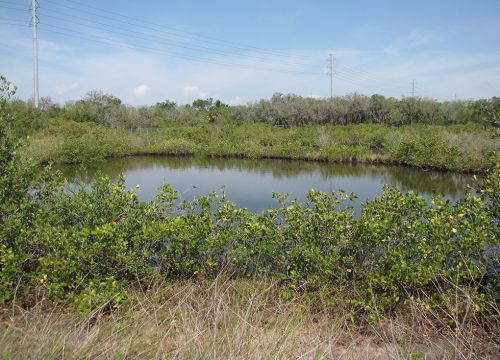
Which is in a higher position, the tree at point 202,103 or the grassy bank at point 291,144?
the tree at point 202,103

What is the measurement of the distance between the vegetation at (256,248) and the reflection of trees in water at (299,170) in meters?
11.5

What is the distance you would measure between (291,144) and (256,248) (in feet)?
93.8

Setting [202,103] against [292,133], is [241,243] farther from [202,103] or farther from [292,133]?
[202,103]

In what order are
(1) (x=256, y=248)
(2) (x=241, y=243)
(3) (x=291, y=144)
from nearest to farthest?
1. (1) (x=256, y=248)
2. (2) (x=241, y=243)
3. (3) (x=291, y=144)

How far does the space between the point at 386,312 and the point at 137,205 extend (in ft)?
12.9

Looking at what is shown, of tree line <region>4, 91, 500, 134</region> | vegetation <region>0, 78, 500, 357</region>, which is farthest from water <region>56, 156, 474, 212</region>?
tree line <region>4, 91, 500, 134</region>

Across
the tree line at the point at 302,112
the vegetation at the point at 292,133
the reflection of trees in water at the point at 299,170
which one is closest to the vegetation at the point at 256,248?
the vegetation at the point at 292,133

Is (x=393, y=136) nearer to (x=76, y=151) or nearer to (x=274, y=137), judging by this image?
(x=274, y=137)

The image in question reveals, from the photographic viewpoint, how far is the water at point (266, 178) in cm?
1784

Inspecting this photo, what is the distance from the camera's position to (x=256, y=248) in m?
5.91

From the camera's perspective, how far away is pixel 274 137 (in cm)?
3725

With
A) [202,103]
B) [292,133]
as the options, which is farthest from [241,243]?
[202,103]

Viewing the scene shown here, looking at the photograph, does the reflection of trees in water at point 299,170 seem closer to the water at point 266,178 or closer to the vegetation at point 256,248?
the water at point 266,178

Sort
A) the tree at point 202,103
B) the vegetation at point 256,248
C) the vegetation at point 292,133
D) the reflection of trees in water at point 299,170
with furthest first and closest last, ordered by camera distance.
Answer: the tree at point 202,103 < the vegetation at point 292,133 < the reflection of trees in water at point 299,170 < the vegetation at point 256,248
